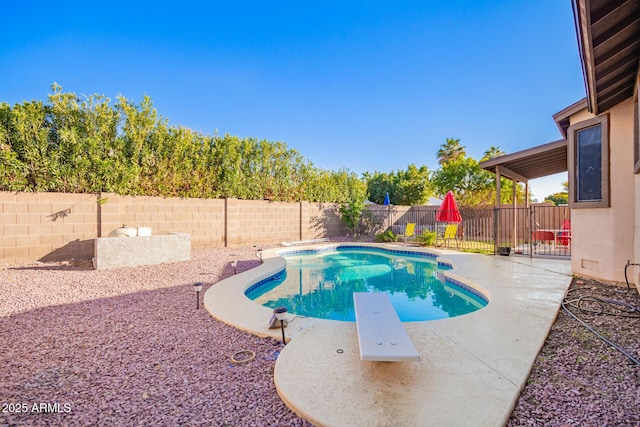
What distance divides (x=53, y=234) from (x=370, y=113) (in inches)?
564

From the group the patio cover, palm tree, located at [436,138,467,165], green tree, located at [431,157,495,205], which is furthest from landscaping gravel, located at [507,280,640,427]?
palm tree, located at [436,138,467,165]

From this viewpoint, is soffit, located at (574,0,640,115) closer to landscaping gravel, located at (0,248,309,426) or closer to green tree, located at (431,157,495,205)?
landscaping gravel, located at (0,248,309,426)

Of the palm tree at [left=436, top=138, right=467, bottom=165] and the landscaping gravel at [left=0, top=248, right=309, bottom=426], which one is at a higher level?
the palm tree at [left=436, top=138, right=467, bottom=165]

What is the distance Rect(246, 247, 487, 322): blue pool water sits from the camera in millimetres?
5691

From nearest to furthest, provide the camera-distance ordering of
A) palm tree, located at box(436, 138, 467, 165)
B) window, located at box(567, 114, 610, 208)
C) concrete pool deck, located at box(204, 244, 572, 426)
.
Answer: concrete pool deck, located at box(204, 244, 572, 426) < window, located at box(567, 114, 610, 208) < palm tree, located at box(436, 138, 467, 165)

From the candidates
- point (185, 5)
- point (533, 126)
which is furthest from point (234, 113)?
point (533, 126)

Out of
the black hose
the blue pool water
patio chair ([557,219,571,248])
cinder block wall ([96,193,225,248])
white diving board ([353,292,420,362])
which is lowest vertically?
the blue pool water

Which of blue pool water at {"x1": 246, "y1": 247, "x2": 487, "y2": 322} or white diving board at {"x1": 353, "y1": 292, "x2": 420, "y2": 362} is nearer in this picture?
white diving board at {"x1": 353, "y1": 292, "x2": 420, "y2": 362}

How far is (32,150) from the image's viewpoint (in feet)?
24.2

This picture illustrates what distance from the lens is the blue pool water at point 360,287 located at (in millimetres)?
5691

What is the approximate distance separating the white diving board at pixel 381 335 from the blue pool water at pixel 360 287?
1631mm

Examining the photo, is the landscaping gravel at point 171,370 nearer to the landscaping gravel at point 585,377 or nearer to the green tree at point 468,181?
the landscaping gravel at point 585,377

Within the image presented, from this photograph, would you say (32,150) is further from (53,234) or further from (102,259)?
(102,259)

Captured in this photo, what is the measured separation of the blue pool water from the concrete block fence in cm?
271
